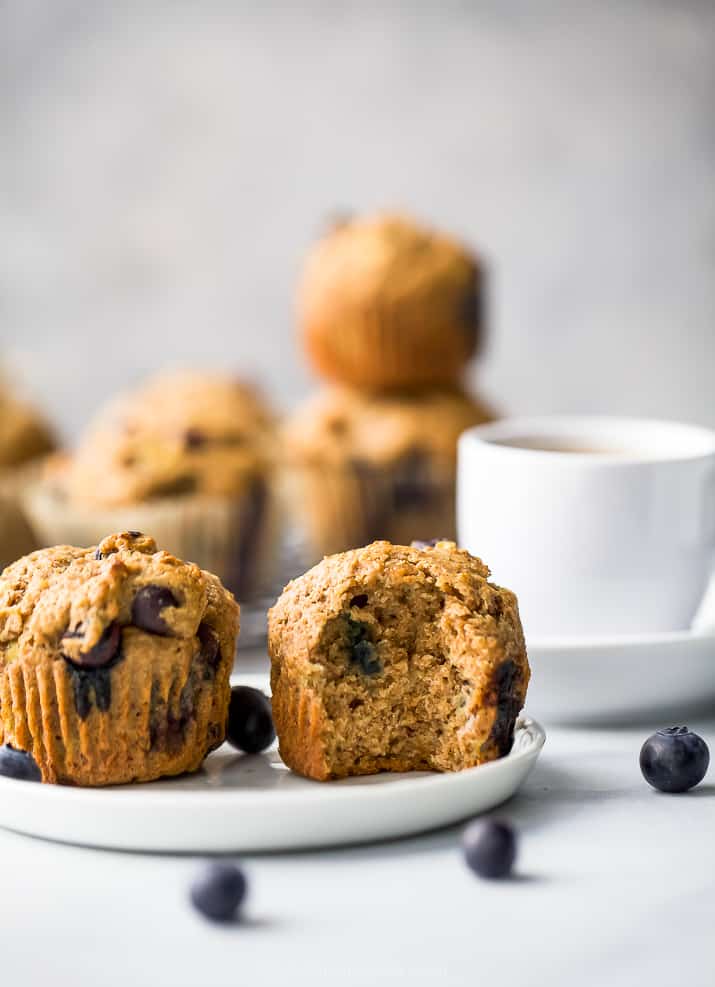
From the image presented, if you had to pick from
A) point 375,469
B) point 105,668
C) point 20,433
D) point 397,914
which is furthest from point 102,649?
point 20,433

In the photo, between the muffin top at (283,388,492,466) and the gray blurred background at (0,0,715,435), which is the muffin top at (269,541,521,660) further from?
the gray blurred background at (0,0,715,435)

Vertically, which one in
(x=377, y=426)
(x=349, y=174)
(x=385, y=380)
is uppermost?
(x=349, y=174)

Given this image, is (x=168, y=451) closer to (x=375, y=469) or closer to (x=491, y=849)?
(x=375, y=469)

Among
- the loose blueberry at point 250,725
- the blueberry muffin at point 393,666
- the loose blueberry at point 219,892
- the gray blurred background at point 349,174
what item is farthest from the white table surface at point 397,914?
the gray blurred background at point 349,174

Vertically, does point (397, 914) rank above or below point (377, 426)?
below

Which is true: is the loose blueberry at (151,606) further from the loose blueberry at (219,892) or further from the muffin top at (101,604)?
the loose blueberry at (219,892)

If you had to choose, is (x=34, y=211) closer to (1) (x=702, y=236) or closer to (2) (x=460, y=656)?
(1) (x=702, y=236)
